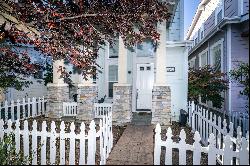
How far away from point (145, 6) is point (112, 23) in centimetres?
77

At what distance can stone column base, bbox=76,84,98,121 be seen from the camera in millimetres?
11125

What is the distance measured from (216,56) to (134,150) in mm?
9211

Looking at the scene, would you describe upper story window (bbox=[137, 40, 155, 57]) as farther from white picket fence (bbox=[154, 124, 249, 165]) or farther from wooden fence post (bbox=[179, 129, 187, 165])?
wooden fence post (bbox=[179, 129, 187, 165])

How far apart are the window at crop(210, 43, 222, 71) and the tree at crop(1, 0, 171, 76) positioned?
774 centimetres

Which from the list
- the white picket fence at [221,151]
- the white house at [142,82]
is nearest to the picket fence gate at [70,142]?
the white picket fence at [221,151]

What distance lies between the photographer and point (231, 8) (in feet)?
41.0

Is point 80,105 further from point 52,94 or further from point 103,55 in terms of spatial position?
point 103,55

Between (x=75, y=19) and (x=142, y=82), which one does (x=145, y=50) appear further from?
(x=75, y=19)

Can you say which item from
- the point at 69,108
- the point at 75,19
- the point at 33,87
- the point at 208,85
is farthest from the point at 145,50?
the point at 33,87

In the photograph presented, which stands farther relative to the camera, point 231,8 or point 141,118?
point 231,8

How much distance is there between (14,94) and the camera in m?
15.7

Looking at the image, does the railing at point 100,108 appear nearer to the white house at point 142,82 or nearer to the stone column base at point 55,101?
the white house at point 142,82

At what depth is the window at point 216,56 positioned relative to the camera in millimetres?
12734

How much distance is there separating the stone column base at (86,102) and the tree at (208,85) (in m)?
4.44
